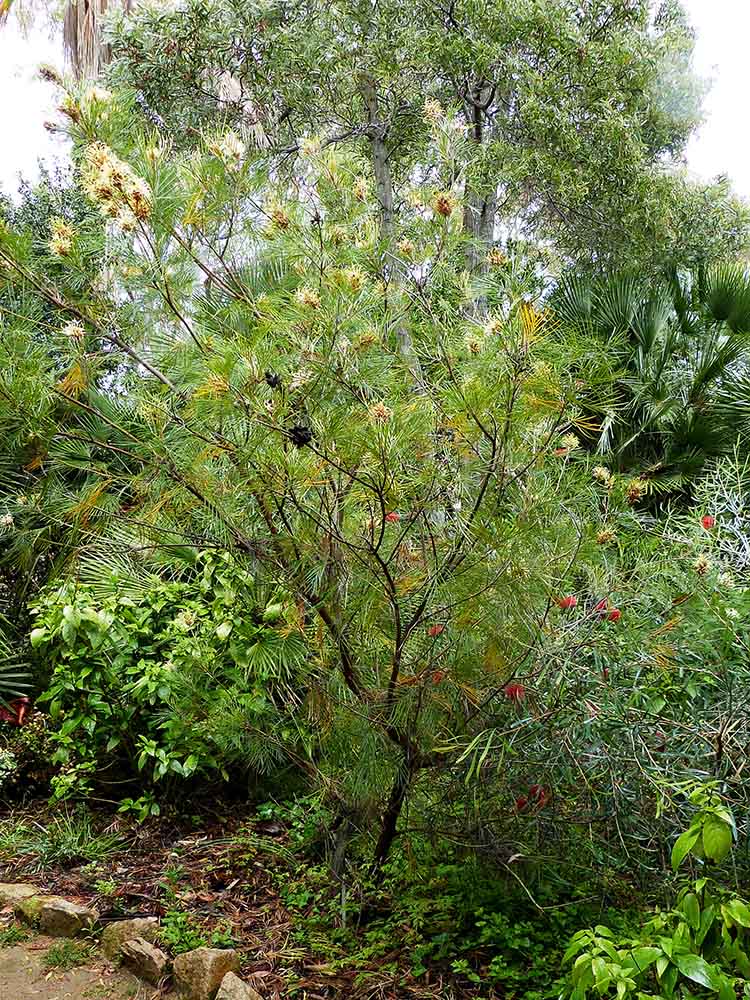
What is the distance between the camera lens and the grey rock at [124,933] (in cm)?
294

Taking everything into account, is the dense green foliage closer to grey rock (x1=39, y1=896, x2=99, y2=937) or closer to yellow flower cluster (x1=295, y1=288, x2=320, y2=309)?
yellow flower cluster (x1=295, y1=288, x2=320, y2=309)

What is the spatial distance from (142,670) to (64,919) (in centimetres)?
100

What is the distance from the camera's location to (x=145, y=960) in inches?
110

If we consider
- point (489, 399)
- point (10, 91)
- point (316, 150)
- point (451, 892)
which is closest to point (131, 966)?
point (451, 892)

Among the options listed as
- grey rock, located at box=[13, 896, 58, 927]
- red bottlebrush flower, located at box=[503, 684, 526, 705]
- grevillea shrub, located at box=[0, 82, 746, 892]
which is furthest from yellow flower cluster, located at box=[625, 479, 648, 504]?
grey rock, located at box=[13, 896, 58, 927]

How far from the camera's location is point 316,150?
2.50 meters

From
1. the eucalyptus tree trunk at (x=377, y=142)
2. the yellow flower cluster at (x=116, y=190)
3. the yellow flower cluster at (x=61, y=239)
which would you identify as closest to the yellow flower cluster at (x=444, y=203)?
the yellow flower cluster at (x=116, y=190)

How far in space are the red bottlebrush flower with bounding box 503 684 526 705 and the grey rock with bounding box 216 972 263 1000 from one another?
1.12 metres

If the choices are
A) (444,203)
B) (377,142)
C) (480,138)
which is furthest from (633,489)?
(480,138)

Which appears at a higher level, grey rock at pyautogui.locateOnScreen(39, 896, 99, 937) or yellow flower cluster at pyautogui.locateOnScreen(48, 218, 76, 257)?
yellow flower cluster at pyautogui.locateOnScreen(48, 218, 76, 257)

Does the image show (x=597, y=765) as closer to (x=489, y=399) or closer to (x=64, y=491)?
(x=489, y=399)

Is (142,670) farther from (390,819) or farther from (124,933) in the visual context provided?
(390,819)

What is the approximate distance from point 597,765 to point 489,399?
94 centimetres

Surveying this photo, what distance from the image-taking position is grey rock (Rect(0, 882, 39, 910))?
320cm
